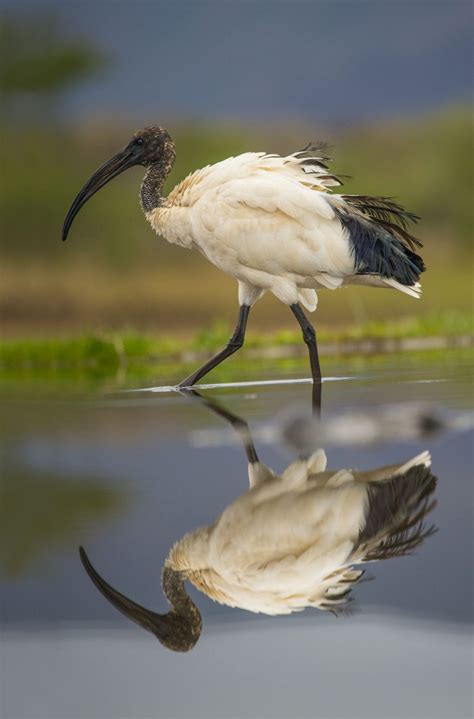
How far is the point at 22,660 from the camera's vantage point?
2.64m

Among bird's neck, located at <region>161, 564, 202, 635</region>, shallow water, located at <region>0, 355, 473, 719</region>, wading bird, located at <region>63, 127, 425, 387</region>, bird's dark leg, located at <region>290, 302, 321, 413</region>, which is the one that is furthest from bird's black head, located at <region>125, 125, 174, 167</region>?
bird's neck, located at <region>161, 564, 202, 635</region>

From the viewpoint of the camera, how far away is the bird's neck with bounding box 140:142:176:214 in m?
8.33

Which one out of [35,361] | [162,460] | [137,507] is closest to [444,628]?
[137,507]

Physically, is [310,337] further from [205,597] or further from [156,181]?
[205,597]

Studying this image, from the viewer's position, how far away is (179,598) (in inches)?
116

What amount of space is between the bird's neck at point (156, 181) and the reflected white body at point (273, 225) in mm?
757

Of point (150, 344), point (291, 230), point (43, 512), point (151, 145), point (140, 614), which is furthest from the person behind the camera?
point (150, 344)

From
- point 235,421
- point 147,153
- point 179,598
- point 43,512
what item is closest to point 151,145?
point 147,153

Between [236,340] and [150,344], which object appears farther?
[150,344]

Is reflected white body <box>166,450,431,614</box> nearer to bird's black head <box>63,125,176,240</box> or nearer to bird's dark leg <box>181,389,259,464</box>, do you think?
bird's dark leg <box>181,389,259,464</box>

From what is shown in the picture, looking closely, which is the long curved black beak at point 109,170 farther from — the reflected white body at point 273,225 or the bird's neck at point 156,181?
the reflected white body at point 273,225

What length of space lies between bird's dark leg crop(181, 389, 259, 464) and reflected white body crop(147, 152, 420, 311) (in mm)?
860

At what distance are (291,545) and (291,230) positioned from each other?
4.19 m

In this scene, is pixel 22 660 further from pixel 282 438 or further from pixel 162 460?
pixel 282 438
